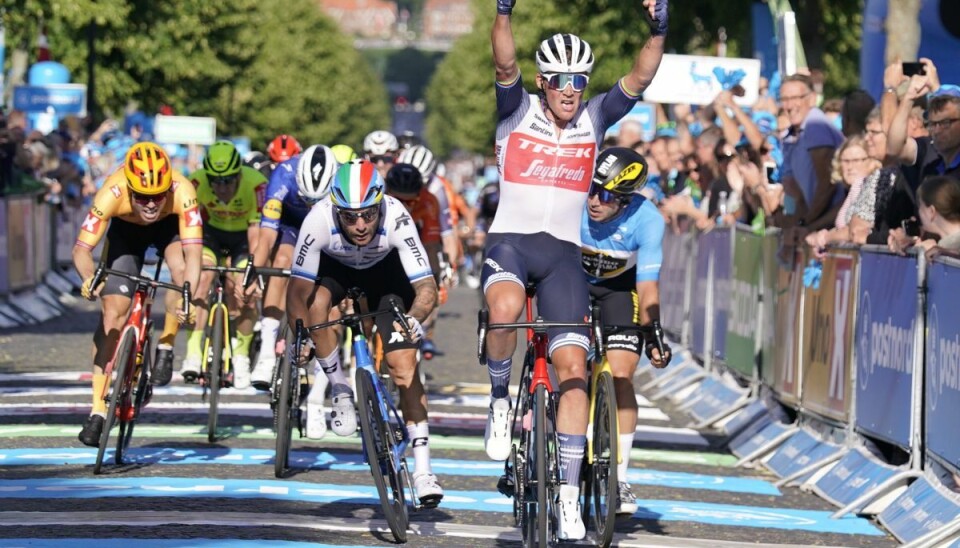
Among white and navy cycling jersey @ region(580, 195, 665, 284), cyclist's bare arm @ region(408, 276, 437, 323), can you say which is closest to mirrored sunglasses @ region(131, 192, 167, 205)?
cyclist's bare arm @ region(408, 276, 437, 323)

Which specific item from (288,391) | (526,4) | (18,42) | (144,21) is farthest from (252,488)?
(526,4)

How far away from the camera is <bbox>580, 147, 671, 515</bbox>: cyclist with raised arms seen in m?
9.65

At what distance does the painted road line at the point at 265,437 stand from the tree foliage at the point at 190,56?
1855 cm

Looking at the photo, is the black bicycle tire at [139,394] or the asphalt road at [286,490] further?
the black bicycle tire at [139,394]

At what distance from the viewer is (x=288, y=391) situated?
37.6 ft

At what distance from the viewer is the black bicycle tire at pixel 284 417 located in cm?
1141

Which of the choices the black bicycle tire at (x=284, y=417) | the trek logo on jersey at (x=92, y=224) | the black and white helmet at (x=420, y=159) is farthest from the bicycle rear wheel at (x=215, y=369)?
the black and white helmet at (x=420, y=159)

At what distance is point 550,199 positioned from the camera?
9.15 metres

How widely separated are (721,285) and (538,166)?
832cm

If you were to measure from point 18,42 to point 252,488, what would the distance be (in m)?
32.9

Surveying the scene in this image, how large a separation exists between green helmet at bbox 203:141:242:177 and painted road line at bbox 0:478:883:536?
3183 millimetres

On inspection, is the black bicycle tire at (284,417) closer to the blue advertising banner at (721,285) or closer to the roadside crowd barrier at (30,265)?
the blue advertising banner at (721,285)

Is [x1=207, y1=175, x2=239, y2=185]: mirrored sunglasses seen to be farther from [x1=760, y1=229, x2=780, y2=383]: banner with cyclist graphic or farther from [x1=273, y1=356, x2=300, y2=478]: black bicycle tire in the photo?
[x1=760, y1=229, x2=780, y2=383]: banner with cyclist graphic

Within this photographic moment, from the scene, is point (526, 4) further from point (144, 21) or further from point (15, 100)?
point (15, 100)
